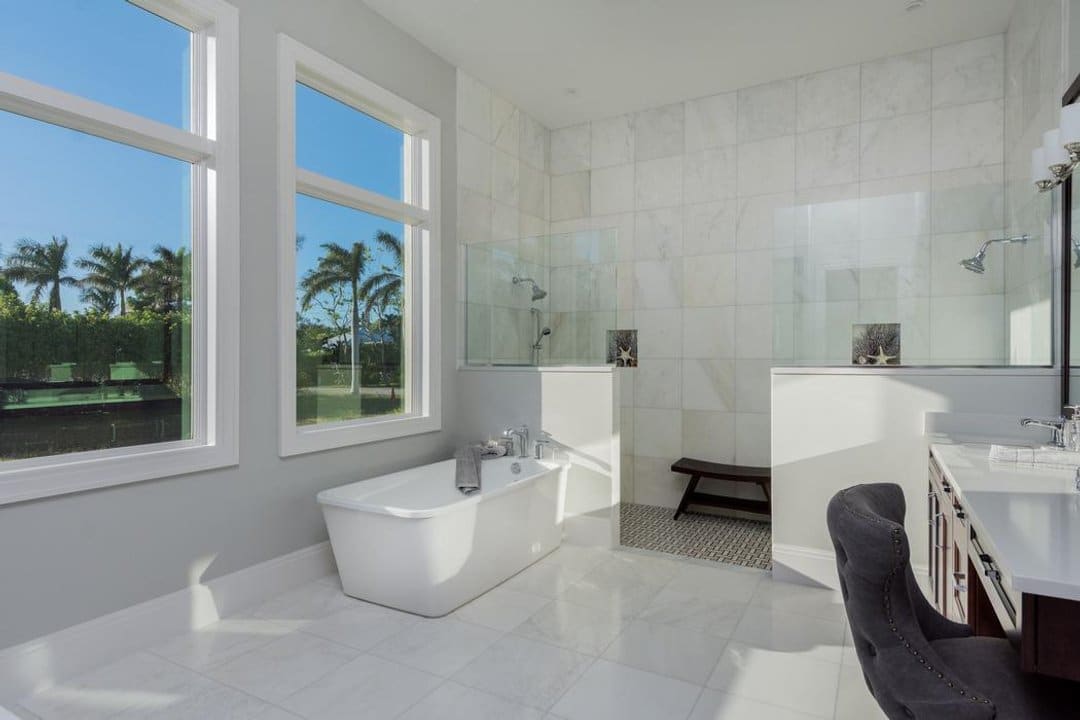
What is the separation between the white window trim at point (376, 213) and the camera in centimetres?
294

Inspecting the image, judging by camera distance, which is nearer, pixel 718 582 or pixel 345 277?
pixel 718 582

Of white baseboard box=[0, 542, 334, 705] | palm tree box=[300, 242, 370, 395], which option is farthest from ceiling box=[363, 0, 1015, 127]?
white baseboard box=[0, 542, 334, 705]

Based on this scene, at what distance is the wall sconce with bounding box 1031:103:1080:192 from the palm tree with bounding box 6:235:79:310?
3476 millimetres

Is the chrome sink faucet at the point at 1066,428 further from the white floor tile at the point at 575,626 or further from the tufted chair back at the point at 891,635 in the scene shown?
the white floor tile at the point at 575,626

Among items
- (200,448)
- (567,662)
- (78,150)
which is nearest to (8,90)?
(78,150)

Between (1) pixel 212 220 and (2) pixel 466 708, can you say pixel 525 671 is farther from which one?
(1) pixel 212 220

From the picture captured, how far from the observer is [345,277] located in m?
3.44

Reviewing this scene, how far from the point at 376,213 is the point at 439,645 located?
2.46 m

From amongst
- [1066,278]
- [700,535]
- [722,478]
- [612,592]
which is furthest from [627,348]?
[1066,278]

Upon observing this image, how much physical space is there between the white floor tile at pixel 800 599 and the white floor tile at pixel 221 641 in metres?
2.18

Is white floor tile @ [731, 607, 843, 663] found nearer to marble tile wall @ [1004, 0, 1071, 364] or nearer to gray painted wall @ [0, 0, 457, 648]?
marble tile wall @ [1004, 0, 1071, 364]

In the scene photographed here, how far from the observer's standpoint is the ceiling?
3414 mm

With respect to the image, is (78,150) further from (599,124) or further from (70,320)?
(599,124)

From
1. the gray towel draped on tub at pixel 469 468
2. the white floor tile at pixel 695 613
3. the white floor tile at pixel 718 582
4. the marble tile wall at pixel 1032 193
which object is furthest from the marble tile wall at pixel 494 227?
the marble tile wall at pixel 1032 193
